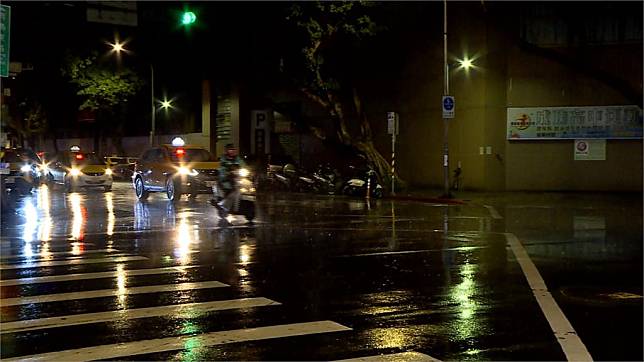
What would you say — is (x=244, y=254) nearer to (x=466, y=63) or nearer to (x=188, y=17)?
(x=188, y=17)

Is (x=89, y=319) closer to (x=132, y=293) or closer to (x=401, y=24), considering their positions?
(x=132, y=293)

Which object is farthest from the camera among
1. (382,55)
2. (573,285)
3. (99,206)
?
(382,55)

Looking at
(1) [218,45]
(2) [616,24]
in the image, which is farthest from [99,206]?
(2) [616,24]

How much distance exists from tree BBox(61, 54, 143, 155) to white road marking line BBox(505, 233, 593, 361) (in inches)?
1574

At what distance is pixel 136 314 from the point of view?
818 centimetres

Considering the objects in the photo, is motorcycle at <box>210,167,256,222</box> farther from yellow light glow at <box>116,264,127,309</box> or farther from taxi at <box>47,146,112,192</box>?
taxi at <box>47,146,112,192</box>

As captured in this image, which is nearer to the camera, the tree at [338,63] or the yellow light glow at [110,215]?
the yellow light glow at [110,215]

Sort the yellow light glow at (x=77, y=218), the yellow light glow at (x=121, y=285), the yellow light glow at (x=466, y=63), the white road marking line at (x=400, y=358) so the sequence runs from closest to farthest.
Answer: the white road marking line at (x=400, y=358) → the yellow light glow at (x=121, y=285) → the yellow light glow at (x=77, y=218) → the yellow light glow at (x=466, y=63)

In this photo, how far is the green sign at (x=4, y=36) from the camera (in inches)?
579

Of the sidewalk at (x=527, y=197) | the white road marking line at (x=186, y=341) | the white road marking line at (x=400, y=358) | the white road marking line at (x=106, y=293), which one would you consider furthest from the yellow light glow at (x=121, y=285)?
the sidewalk at (x=527, y=197)

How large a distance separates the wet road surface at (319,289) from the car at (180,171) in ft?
17.4

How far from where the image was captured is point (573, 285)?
1017 centimetres

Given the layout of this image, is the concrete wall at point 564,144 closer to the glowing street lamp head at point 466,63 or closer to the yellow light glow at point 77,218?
the glowing street lamp head at point 466,63

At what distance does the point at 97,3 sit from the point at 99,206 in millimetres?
7591
